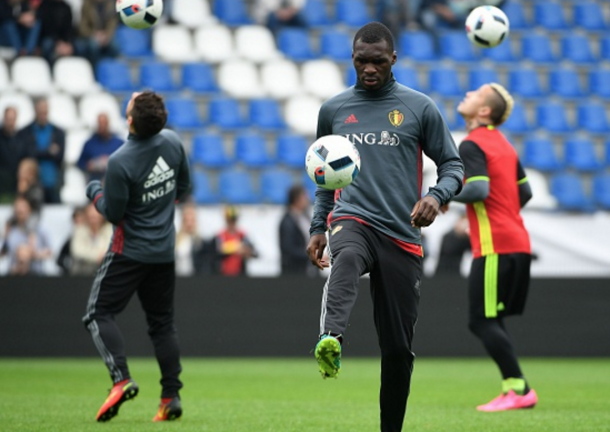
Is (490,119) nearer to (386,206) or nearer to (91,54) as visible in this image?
Answer: (386,206)

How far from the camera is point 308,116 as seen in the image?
19469 millimetres

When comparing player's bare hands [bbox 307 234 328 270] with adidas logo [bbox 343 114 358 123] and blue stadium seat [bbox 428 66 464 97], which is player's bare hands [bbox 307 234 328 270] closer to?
adidas logo [bbox 343 114 358 123]

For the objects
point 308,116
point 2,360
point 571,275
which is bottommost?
point 2,360

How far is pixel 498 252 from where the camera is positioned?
8.80m

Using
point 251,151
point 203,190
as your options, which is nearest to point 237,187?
→ point 203,190

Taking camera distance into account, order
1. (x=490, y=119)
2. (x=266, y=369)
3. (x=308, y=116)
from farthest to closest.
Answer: (x=308, y=116), (x=266, y=369), (x=490, y=119)

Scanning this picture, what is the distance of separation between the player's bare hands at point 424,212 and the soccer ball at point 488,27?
4.41 m

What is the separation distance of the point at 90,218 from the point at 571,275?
20.7ft

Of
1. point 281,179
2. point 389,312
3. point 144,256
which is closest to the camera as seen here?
point 389,312

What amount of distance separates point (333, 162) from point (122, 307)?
9.43 ft

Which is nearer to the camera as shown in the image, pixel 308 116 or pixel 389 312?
pixel 389 312

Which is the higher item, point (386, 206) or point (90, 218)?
point (386, 206)

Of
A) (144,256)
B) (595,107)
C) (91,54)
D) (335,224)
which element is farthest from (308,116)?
(335,224)

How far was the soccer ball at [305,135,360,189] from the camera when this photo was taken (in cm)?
570
